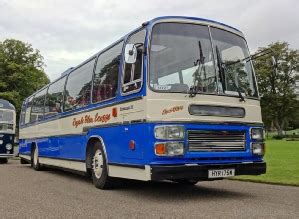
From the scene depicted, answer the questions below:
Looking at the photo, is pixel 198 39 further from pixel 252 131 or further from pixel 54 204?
pixel 54 204

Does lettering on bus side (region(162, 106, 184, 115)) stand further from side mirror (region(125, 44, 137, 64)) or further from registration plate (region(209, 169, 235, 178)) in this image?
registration plate (region(209, 169, 235, 178))

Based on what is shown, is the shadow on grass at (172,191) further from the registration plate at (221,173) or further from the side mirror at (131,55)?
the side mirror at (131,55)

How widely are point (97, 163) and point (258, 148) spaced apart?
135 inches

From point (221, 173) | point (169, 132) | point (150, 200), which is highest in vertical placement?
point (169, 132)

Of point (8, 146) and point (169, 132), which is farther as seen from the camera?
point (8, 146)

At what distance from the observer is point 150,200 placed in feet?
28.2

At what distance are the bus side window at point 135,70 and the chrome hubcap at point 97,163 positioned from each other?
179cm

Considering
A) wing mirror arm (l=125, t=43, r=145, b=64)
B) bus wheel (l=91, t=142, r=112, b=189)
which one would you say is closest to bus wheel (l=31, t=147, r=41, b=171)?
bus wheel (l=91, t=142, r=112, b=189)

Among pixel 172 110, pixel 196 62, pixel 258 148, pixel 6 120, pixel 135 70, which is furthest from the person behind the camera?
pixel 6 120

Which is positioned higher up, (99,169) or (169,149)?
(169,149)

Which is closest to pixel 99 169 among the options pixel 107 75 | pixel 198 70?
pixel 107 75

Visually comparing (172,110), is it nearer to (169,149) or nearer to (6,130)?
(169,149)

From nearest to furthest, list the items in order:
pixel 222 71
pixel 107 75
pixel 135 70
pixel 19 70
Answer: pixel 135 70 < pixel 222 71 < pixel 107 75 < pixel 19 70

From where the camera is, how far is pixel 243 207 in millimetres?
7684
